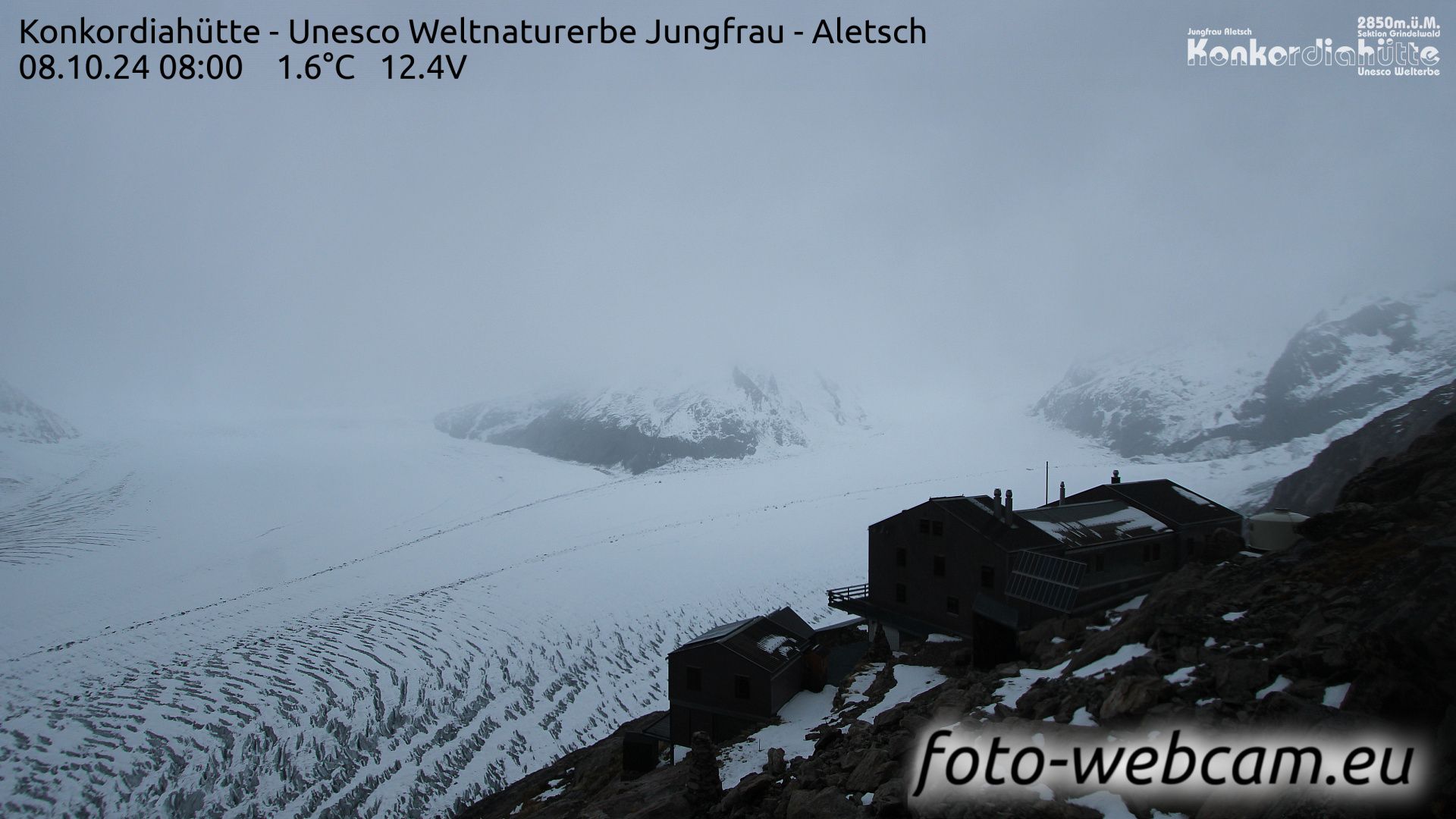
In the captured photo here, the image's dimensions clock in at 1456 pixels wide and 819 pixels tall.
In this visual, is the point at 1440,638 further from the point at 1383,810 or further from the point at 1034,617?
the point at 1034,617

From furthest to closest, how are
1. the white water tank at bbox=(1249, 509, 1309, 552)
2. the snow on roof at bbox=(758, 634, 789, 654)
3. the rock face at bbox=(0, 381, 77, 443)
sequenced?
the rock face at bbox=(0, 381, 77, 443)
the snow on roof at bbox=(758, 634, 789, 654)
the white water tank at bbox=(1249, 509, 1309, 552)

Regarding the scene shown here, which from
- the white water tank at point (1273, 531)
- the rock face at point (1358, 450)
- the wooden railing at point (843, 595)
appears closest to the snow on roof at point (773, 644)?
the wooden railing at point (843, 595)

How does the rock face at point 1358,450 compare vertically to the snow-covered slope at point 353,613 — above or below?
above

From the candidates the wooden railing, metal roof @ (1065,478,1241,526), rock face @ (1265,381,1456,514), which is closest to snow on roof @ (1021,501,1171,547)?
metal roof @ (1065,478,1241,526)

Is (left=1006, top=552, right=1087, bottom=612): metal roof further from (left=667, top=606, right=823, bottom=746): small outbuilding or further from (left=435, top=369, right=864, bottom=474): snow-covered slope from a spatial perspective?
(left=435, top=369, right=864, bottom=474): snow-covered slope

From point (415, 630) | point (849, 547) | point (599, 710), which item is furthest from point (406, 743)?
point (849, 547)

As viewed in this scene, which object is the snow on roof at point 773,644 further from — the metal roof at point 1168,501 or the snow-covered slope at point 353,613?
the metal roof at point 1168,501
